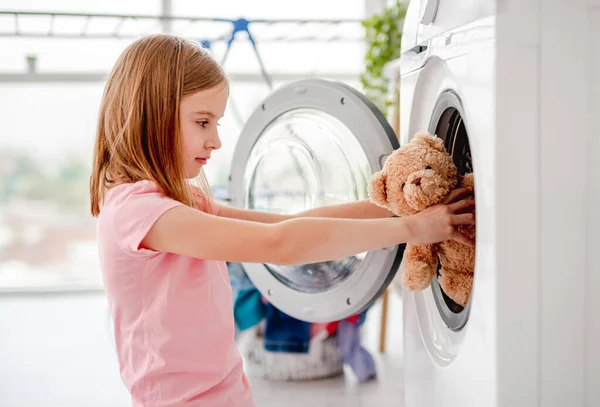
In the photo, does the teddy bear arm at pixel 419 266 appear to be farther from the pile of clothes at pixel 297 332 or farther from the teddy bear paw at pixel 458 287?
the pile of clothes at pixel 297 332

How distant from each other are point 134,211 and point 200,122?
Result: 0.21 meters

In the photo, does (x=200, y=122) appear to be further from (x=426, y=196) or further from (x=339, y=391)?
(x=339, y=391)

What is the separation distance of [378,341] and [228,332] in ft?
4.36

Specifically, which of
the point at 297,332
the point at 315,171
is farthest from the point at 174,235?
the point at 297,332

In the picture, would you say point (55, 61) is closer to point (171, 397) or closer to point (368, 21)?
point (368, 21)

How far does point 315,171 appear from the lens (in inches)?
62.1

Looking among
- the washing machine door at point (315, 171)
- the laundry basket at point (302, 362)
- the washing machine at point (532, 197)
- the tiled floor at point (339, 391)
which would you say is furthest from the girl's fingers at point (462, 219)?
the laundry basket at point (302, 362)

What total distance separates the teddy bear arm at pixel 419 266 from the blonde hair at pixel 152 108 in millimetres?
386

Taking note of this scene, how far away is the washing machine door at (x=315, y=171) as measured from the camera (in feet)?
4.54

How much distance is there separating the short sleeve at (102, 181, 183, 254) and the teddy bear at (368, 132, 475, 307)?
339 millimetres

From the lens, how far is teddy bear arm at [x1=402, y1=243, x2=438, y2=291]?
110 centimetres

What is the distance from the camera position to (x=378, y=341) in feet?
7.88

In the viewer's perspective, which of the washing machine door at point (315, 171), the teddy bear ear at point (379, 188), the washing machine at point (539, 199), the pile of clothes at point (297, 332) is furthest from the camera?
the pile of clothes at point (297, 332)

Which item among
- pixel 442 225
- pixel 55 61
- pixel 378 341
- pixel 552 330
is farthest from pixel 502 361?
pixel 55 61
